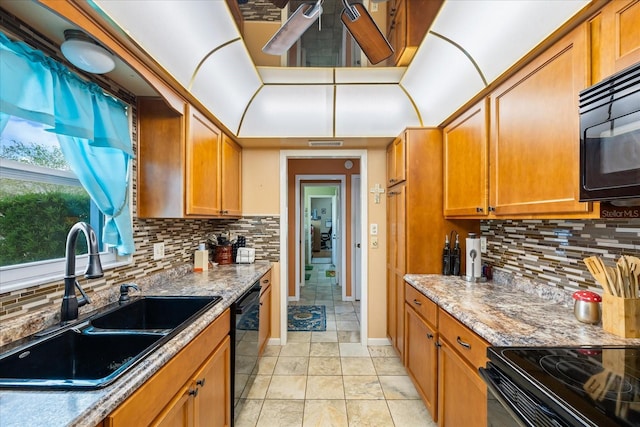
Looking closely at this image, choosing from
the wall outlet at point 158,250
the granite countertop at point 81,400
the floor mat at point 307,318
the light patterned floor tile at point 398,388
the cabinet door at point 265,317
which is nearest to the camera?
the granite countertop at point 81,400

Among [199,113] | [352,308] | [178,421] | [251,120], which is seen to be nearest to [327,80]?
[251,120]

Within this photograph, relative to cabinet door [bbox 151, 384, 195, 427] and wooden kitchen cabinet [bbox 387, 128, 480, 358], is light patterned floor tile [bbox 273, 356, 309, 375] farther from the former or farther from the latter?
cabinet door [bbox 151, 384, 195, 427]

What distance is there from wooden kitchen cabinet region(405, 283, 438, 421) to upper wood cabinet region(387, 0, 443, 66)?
1.89 meters

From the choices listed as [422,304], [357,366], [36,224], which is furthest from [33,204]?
[357,366]

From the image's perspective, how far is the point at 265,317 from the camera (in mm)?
2859

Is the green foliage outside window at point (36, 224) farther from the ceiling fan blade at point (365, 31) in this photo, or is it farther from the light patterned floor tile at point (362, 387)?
the light patterned floor tile at point (362, 387)

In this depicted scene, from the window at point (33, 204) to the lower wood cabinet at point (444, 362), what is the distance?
1.98m

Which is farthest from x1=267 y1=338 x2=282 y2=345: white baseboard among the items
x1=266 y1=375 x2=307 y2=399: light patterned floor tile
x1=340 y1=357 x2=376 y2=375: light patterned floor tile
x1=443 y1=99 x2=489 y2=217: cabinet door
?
x1=443 y1=99 x2=489 y2=217: cabinet door

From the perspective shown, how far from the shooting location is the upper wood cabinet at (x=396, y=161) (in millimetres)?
2496

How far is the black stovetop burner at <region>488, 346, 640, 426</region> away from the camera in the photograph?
0.74 meters

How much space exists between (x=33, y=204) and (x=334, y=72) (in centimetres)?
224

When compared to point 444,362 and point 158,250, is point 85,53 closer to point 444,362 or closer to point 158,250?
point 158,250

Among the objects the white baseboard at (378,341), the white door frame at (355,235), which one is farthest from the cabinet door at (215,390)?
the white door frame at (355,235)

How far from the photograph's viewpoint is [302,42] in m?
2.67
